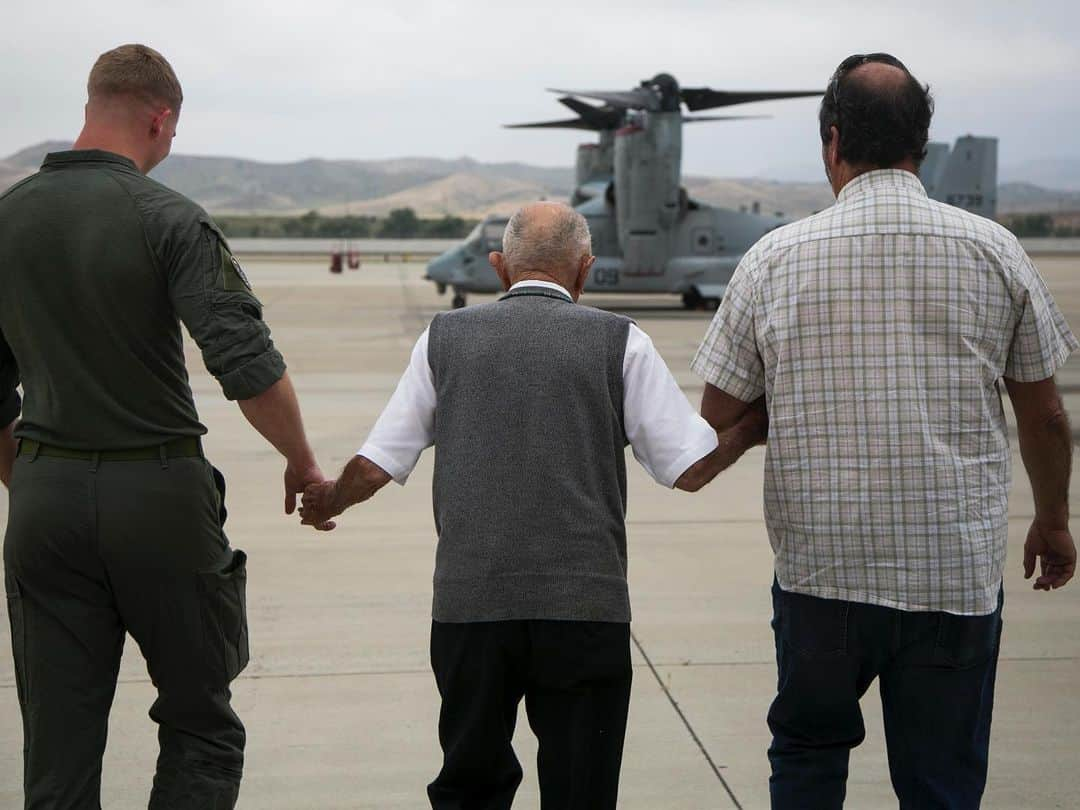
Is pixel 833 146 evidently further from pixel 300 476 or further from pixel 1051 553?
pixel 300 476

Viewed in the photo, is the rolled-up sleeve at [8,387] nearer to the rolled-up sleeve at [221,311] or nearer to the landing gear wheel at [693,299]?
the rolled-up sleeve at [221,311]

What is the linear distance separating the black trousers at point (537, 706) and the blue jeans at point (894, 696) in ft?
1.24

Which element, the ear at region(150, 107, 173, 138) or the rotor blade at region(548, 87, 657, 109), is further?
the rotor blade at region(548, 87, 657, 109)

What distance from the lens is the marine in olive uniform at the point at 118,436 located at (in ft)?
9.44

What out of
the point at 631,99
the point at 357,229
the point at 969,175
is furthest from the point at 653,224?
the point at 357,229

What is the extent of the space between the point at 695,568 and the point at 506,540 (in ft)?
12.3

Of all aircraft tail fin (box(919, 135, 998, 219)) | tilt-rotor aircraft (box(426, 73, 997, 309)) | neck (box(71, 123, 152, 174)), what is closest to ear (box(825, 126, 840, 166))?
neck (box(71, 123, 152, 174))

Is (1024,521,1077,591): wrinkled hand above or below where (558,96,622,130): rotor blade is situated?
below

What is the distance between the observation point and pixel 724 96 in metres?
26.2

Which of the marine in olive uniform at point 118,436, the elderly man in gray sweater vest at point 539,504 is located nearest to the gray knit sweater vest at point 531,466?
the elderly man in gray sweater vest at point 539,504

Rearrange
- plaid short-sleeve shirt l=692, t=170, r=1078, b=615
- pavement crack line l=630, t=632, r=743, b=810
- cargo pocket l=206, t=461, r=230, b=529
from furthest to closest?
pavement crack line l=630, t=632, r=743, b=810 < cargo pocket l=206, t=461, r=230, b=529 < plaid short-sleeve shirt l=692, t=170, r=1078, b=615

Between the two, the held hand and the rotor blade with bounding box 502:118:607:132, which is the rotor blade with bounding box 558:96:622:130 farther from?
the held hand

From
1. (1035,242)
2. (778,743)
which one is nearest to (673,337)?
(778,743)

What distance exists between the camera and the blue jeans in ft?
9.27
